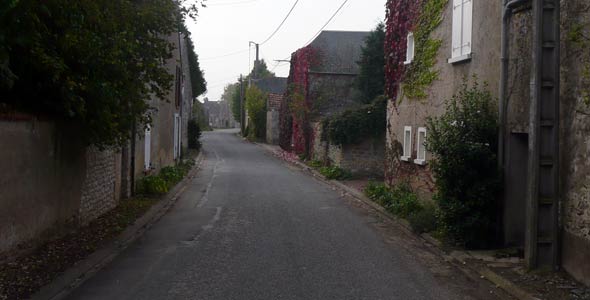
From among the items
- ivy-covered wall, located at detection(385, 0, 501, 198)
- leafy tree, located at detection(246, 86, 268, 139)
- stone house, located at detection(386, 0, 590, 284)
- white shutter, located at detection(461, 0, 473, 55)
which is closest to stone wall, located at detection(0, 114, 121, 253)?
stone house, located at detection(386, 0, 590, 284)

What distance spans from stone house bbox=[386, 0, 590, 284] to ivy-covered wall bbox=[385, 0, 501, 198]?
5cm

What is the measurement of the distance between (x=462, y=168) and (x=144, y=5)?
6392 mm

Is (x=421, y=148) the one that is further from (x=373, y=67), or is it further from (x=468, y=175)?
(x=373, y=67)

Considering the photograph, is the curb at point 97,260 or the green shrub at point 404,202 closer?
the curb at point 97,260

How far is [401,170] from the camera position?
17094 mm

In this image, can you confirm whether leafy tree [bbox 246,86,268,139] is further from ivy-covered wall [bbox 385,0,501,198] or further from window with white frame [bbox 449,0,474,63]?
window with white frame [bbox 449,0,474,63]

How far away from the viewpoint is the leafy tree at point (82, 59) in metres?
7.96

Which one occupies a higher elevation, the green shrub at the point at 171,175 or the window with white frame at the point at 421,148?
the window with white frame at the point at 421,148

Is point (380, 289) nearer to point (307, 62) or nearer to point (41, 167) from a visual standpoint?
point (41, 167)

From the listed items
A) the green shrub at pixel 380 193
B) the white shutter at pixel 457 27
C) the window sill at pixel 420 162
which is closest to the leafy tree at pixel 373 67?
the green shrub at pixel 380 193

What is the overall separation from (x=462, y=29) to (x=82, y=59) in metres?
7.36

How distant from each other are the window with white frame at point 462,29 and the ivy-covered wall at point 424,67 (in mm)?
185

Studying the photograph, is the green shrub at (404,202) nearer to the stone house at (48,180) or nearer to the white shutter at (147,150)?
the stone house at (48,180)

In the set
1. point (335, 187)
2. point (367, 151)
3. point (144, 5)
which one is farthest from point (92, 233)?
point (367, 151)
